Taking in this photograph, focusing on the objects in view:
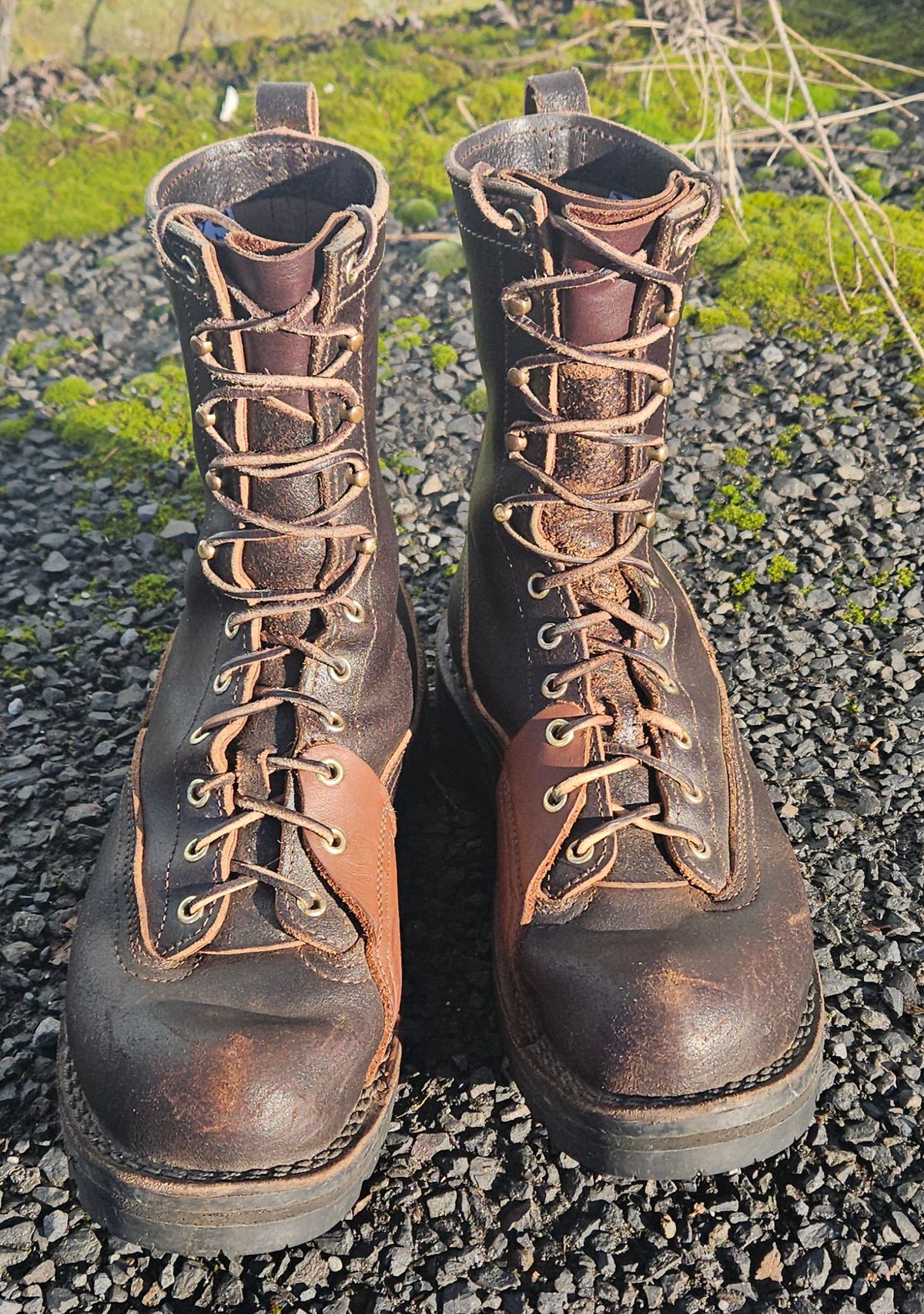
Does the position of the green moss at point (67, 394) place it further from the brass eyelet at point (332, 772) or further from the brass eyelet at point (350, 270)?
the brass eyelet at point (332, 772)

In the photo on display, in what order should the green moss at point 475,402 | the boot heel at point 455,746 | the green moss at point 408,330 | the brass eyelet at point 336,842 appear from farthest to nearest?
the green moss at point 408,330, the green moss at point 475,402, the boot heel at point 455,746, the brass eyelet at point 336,842

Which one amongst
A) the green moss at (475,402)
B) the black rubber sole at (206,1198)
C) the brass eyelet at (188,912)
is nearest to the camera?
the black rubber sole at (206,1198)

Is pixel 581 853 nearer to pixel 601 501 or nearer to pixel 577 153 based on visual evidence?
pixel 601 501

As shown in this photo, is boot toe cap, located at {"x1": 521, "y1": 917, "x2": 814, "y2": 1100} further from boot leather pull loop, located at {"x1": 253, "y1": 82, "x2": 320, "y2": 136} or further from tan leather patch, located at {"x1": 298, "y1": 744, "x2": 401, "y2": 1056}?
boot leather pull loop, located at {"x1": 253, "y1": 82, "x2": 320, "y2": 136}

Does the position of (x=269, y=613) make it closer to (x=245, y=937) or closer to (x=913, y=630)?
(x=245, y=937)

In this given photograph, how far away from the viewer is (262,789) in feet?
7.64

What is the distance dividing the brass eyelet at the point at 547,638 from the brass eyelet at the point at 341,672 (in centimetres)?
44

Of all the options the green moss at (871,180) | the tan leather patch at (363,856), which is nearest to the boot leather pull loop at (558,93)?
the tan leather patch at (363,856)

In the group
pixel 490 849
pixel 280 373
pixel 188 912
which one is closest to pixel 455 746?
pixel 490 849

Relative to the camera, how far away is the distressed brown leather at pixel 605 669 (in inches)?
84.3

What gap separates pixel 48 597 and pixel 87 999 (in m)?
2.04

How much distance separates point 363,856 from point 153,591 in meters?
1.85

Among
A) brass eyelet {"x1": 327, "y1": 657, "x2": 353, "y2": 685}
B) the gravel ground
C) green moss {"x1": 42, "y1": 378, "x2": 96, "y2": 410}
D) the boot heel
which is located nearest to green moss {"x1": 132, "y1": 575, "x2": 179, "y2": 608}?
the gravel ground

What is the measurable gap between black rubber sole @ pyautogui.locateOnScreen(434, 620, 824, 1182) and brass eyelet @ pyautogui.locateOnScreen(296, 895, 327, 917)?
44 cm
